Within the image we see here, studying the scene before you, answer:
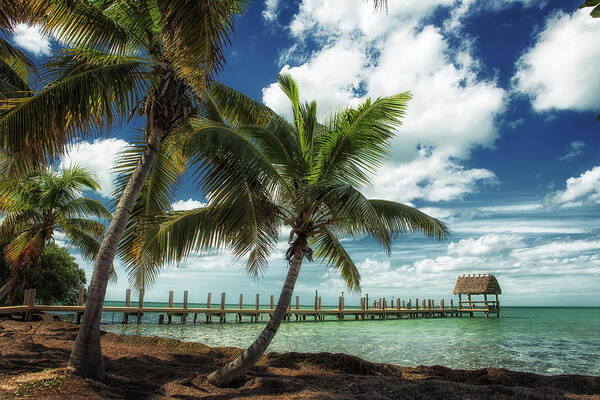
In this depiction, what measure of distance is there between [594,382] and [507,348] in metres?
10.5

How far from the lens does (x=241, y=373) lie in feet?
20.2

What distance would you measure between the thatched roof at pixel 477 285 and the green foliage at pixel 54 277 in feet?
129

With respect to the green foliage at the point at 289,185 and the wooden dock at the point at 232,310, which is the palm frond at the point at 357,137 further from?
the wooden dock at the point at 232,310

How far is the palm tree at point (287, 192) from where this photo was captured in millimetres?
6152

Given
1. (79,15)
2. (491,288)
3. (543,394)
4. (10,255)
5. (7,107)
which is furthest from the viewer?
(491,288)

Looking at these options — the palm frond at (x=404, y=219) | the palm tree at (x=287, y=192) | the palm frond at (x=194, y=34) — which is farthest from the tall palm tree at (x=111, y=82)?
the palm frond at (x=404, y=219)

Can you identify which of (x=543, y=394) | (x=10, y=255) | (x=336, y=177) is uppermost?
(x=336, y=177)

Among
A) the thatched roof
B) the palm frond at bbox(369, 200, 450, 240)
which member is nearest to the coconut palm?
the palm frond at bbox(369, 200, 450, 240)

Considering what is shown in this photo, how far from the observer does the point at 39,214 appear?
15148mm

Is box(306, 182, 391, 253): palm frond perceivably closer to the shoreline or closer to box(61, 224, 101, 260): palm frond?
the shoreline

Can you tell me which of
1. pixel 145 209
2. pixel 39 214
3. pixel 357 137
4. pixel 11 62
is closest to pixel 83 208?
Result: pixel 39 214

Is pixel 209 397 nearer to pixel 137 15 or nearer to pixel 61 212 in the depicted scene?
pixel 137 15

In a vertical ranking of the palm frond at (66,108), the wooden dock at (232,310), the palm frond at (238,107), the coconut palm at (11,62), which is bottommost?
the wooden dock at (232,310)

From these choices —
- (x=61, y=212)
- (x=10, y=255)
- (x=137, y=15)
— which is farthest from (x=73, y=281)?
(x=137, y=15)
